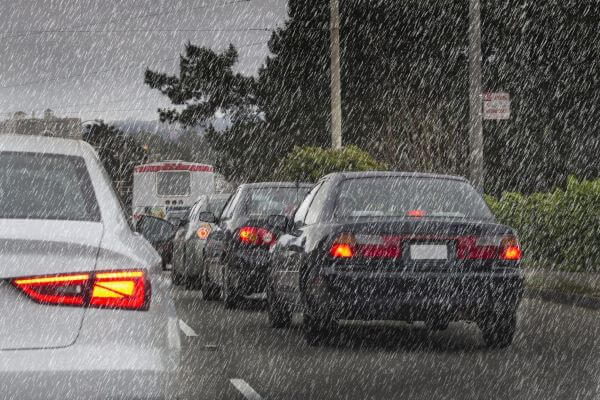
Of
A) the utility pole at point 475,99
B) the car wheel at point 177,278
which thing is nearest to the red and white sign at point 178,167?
the car wheel at point 177,278

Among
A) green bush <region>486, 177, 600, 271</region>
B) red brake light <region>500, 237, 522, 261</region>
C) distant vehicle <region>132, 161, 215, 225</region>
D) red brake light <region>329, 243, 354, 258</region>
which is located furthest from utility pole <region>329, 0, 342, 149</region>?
red brake light <region>329, 243, 354, 258</region>

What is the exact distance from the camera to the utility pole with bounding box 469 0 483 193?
814 inches

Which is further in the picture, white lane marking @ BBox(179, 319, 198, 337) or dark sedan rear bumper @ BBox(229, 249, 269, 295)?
dark sedan rear bumper @ BBox(229, 249, 269, 295)

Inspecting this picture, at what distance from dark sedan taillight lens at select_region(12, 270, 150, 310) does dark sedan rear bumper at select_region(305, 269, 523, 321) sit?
17.5 ft

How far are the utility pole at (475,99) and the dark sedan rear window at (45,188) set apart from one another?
15436 millimetres

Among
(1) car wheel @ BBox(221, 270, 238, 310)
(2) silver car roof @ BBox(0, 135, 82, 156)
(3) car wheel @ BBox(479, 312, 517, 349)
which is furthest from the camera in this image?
(1) car wheel @ BBox(221, 270, 238, 310)

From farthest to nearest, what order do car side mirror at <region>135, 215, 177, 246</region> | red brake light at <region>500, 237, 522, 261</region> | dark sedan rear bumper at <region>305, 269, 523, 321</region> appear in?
red brake light at <region>500, 237, 522, 261</region> → dark sedan rear bumper at <region>305, 269, 523, 321</region> → car side mirror at <region>135, 215, 177, 246</region>

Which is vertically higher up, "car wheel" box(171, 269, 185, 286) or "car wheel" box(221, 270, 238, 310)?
"car wheel" box(221, 270, 238, 310)

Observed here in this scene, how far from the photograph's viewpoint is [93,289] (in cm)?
469

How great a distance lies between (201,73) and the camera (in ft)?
199

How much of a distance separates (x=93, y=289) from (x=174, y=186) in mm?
40091

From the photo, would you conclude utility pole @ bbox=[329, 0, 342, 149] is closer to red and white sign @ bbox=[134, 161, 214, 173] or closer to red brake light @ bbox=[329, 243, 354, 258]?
red and white sign @ bbox=[134, 161, 214, 173]

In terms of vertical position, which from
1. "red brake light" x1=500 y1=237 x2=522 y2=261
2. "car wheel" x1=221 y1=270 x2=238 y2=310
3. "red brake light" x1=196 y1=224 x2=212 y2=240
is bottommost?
"car wheel" x1=221 y1=270 x2=238 y2=310

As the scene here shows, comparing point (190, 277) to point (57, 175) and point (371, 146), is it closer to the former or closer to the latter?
point (57, 175)
